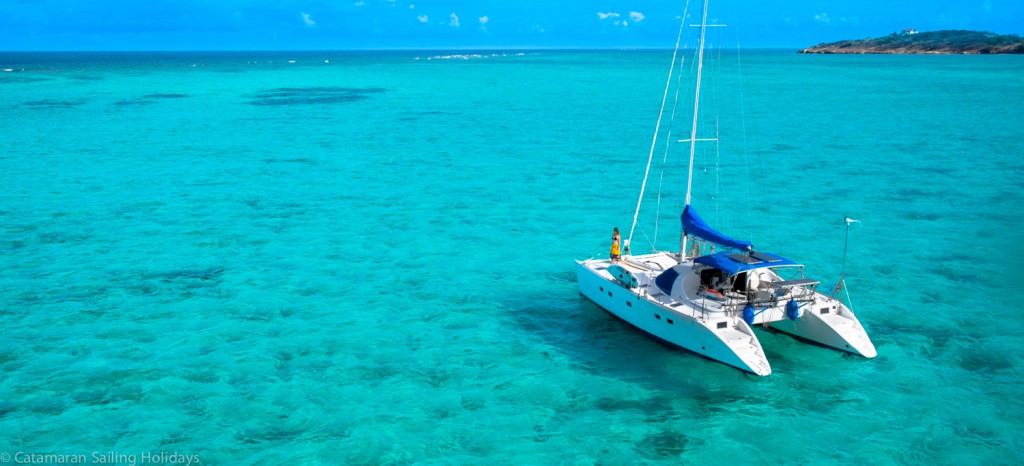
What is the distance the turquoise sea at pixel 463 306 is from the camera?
17.7 meters

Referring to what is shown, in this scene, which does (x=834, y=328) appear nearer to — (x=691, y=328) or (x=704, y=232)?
(x=691, y=328)

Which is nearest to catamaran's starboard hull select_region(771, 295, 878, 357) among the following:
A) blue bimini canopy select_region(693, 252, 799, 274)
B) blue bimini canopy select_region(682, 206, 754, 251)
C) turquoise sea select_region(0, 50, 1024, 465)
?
turquoise sea select_region(0, 50, 1024, 465)

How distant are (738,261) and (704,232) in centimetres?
202

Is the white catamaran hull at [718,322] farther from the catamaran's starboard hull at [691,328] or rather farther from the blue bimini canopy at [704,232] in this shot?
the blue bimini canopy at [704,232]

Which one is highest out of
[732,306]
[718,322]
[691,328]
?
[732,306]

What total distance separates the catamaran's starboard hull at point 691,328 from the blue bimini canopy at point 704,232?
6.96ft

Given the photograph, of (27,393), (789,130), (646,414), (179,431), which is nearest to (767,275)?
(646,414)

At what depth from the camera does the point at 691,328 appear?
66.7 ft

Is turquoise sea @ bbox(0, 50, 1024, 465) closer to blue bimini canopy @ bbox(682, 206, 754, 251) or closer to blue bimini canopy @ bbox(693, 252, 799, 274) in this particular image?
blue bimini canopy @ bbox(693, 252, 799, 274)

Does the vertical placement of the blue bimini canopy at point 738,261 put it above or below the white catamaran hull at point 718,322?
above

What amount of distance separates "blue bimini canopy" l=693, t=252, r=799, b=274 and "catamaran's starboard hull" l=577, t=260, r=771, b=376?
1276 millimetres

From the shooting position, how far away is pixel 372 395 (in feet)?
63.9

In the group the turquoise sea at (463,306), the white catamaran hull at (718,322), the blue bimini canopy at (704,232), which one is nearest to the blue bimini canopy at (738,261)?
the blue bimini canopy at (704,232)

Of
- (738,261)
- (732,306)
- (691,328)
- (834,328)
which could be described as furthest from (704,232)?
(834,328)
